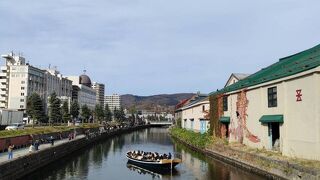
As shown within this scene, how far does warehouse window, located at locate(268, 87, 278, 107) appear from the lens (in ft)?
135

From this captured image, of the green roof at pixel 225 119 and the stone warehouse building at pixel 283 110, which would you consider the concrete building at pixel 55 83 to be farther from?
the stone warehouse building at pixel 283 110

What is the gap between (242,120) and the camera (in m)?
50.9

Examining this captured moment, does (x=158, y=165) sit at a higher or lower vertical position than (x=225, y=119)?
lower

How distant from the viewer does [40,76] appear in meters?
162

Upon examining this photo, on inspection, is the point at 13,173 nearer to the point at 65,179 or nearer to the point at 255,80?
the point at 65,179

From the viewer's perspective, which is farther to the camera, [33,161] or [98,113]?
[98,113]


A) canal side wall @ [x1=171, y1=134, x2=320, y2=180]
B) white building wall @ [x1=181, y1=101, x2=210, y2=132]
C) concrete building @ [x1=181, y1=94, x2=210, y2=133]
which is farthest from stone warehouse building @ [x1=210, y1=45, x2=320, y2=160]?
white building wall @ [x1=181, y1=101, x2=210, y2=132]

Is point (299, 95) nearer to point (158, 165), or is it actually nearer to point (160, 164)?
point (160, 164)

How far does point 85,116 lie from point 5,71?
37.9 meters

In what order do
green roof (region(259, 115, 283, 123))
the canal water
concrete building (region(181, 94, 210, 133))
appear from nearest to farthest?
green roof (region(259, 115, 283, 123)) < the canal water < concrete building (region(181, 94, 210, 133))

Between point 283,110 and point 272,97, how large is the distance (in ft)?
10.8

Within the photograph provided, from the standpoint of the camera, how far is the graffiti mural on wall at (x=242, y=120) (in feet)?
160

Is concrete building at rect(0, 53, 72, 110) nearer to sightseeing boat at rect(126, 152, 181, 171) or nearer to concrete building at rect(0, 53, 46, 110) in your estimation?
concrete building at rect(0, 53, 46, 110)

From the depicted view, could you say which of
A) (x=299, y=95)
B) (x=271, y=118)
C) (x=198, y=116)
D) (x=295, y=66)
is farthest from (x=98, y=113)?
(x=299, y=95)
